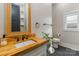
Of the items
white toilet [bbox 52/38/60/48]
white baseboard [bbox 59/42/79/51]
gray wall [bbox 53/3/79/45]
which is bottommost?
white baseboard [bbox 59/42/79/51]

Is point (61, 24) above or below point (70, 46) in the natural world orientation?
above

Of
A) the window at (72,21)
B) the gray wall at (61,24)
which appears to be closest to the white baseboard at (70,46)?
the gray wall at (61,24)

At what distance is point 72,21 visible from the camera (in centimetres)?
165

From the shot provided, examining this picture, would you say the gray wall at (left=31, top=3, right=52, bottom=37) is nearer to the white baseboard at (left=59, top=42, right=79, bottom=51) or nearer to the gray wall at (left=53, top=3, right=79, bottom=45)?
the gray wall at (left=53, top=3, right=79, bottom=45)

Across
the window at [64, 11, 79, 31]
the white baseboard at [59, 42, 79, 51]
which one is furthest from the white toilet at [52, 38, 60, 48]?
the window at [64, 11, 79, 31]

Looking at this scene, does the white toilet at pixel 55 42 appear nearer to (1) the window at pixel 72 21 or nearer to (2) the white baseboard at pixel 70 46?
(2) the white baseboard at pixel 70 46

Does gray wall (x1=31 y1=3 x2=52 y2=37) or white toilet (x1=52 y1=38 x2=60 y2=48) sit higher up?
gray wall (x1=31 y1=3 x2=52 y2=37)

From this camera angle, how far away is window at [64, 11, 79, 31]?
5.34ft

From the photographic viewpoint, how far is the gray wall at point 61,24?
1.64 m

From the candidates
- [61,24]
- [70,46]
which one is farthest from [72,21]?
[70,46]

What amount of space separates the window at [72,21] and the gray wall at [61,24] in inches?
2.6

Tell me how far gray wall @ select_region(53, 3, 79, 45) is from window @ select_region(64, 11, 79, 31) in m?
0.07

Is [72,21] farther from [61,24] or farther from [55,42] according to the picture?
[55,42]

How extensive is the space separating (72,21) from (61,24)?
18cm
